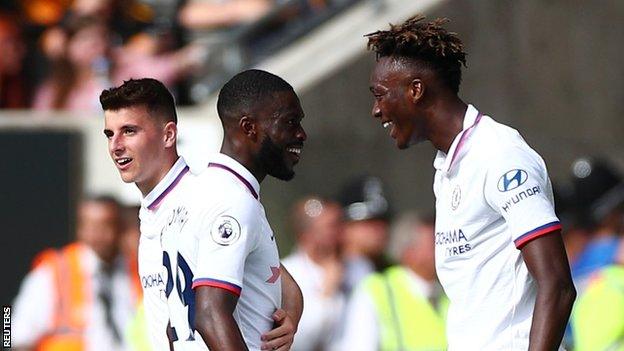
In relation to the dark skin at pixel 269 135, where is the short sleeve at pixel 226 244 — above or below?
below

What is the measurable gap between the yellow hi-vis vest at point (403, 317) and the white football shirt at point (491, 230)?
171 inches

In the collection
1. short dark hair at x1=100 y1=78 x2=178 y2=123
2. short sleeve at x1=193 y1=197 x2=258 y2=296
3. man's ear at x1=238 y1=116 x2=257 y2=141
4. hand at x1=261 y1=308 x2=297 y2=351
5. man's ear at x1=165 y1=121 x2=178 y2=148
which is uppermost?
short dark hair at x1=100 y1=78 x2=178 y2=123

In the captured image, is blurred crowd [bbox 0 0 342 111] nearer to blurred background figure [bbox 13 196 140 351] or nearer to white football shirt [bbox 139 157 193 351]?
blurred background figure [bbox 13 196 140 351]

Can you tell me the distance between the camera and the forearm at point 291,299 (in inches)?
235

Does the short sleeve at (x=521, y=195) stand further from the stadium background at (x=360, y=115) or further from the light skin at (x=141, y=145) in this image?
the stadium background at (x=360, y=115)

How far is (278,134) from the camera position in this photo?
5.54m

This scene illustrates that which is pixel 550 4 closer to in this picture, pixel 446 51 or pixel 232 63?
pixel 232 63

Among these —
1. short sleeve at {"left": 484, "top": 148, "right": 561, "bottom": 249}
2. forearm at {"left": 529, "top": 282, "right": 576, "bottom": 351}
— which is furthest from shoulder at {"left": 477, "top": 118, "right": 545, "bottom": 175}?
forearm at {"left": 529, "top": 282, "right": 576, "bottom": 351}

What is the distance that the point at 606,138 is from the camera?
1250 centimetres

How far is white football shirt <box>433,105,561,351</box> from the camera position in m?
5.25

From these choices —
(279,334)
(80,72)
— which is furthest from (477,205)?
(80,72)

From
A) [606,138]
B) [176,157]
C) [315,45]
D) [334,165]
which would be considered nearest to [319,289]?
[334,165]

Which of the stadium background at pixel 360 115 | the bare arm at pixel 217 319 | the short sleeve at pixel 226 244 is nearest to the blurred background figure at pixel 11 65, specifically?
the stadium background at pixel 360 115

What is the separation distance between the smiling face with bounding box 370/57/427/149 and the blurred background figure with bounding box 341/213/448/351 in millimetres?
4399
